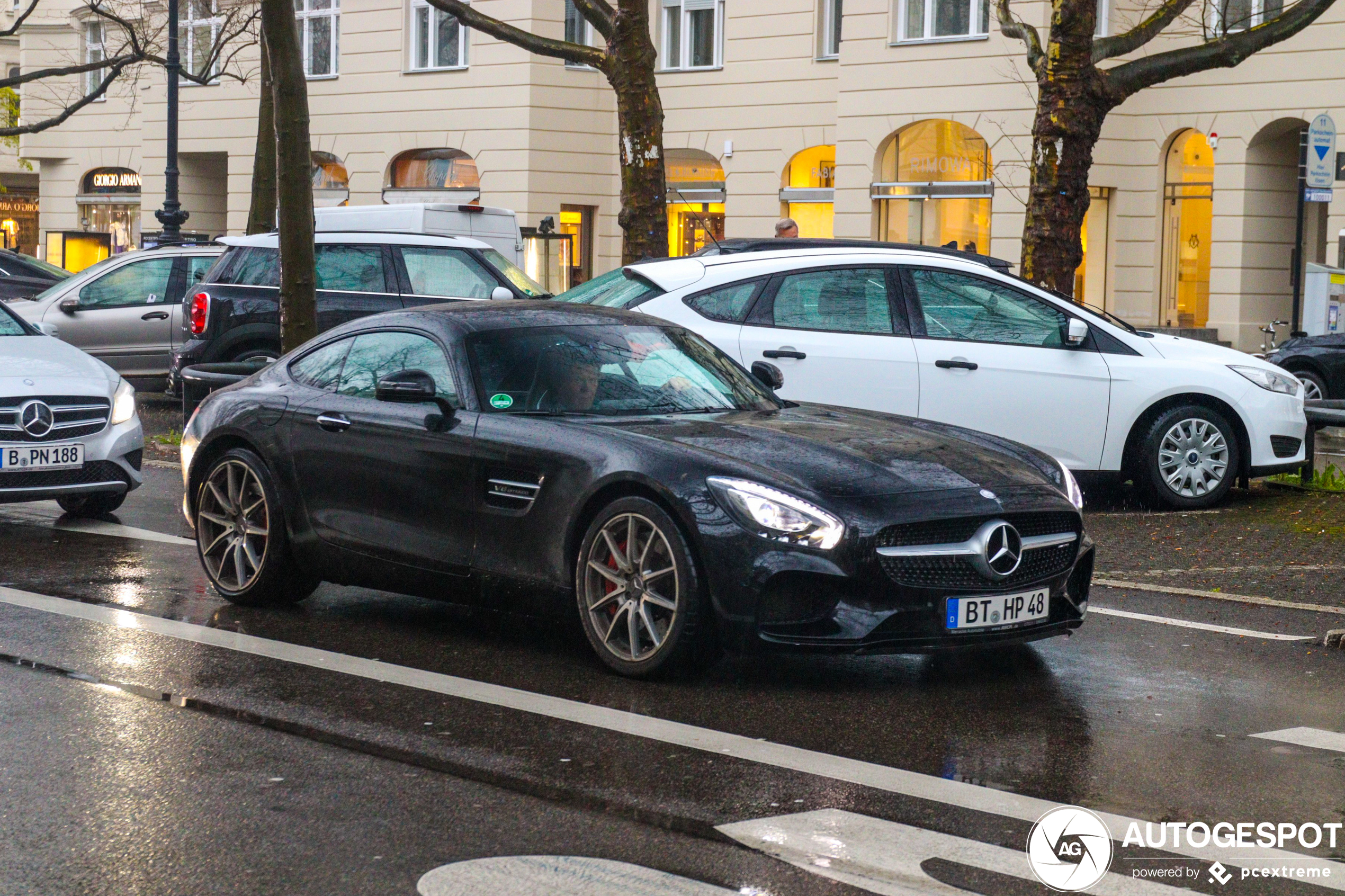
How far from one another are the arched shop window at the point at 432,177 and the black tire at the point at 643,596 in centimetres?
2935

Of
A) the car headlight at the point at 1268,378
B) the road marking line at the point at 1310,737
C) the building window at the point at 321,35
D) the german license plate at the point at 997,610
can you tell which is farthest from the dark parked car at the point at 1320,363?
the building window at the point at 321,35

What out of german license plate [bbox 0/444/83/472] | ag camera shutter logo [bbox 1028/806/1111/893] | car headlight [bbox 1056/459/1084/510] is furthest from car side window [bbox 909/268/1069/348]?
ag camera shutter logo [bbox 1028/806/1111/893]

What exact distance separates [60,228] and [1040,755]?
46.6 meters

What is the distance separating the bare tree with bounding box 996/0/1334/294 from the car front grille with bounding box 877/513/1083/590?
9.02m

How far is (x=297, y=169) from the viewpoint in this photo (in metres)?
14.4

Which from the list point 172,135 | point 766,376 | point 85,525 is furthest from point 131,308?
point 766,376

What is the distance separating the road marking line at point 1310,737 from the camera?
5.82 meters

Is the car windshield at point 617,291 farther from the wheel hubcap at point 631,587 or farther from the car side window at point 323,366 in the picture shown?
the wheel hubcap at point 631,587

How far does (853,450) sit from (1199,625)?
225cm

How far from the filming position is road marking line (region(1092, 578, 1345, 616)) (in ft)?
27.7

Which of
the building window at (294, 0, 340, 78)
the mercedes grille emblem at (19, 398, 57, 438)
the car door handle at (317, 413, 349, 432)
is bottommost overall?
the mercedes grille emblem at (19, 398, 57, 438)

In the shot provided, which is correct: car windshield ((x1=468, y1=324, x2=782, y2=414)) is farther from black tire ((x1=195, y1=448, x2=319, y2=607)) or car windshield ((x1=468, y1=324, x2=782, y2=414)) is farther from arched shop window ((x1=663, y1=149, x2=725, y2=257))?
arched shop window ((x1=663, y1=149, x2=725, y2=257))

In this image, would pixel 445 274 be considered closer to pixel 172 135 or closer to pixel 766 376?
pixel 766 376

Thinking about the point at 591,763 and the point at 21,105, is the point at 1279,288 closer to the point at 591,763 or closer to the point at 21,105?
the point at 591,763
